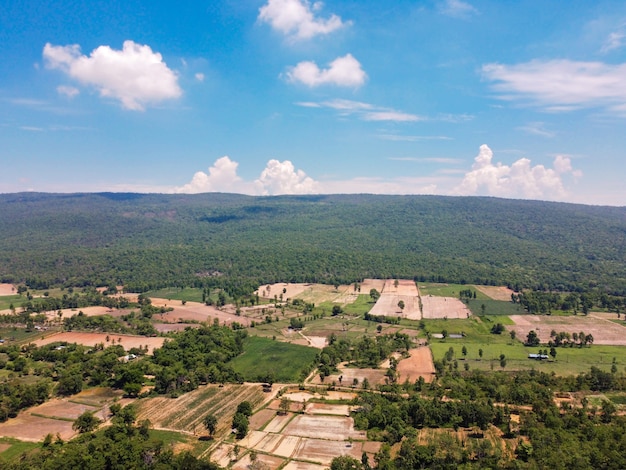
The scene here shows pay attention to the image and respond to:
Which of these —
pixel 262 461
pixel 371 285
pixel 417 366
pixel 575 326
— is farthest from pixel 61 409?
pixel 371 285

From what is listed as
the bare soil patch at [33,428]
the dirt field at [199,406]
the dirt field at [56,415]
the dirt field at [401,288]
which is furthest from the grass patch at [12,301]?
the dirt field at [401,288]

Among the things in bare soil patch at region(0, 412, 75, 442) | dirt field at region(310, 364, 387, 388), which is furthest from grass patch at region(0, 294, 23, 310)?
dirt field at region(310, 364, 387, 388)

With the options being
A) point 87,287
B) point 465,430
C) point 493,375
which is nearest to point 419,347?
point 493,375

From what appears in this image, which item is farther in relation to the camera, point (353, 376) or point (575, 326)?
point (575, 326)

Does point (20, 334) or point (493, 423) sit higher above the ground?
point (493, 423)

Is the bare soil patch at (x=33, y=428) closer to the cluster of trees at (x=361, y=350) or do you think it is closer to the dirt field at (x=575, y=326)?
the cluster of trees at (x=361, y=350)

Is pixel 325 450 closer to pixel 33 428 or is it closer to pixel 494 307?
pixel 33 428
